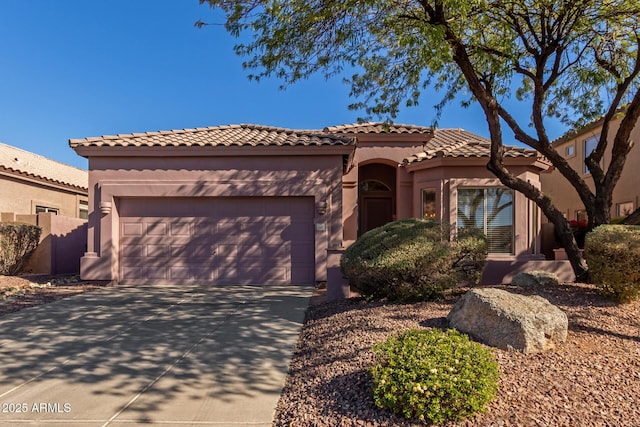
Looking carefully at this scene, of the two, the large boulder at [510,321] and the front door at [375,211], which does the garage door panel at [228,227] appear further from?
the large boulder at [510,321]

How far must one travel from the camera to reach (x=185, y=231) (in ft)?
35.6

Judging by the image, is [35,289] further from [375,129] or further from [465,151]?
[465,151]

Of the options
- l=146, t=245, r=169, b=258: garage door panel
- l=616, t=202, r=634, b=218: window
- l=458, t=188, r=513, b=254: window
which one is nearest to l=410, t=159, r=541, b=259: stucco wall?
l=458, t=188, r=513, b=254: window

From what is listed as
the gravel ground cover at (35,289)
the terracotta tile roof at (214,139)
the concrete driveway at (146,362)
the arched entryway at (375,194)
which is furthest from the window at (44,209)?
the arched entryway at (375,194)

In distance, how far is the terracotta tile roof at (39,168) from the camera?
1533 cm

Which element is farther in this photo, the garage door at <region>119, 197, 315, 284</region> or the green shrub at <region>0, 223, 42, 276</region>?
the green shrub at <region>0, 223, 42, 276</region>

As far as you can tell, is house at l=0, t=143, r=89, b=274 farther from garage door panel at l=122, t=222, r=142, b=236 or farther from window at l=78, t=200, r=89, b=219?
garage door panel at l=122, t=222, r=142, b=236

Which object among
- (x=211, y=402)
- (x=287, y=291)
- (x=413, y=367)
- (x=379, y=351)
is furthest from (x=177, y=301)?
(x=413, y=367)

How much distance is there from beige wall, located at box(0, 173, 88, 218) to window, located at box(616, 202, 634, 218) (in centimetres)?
2334

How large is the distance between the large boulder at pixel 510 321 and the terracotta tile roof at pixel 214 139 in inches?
266

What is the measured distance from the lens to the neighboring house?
14.6 metres

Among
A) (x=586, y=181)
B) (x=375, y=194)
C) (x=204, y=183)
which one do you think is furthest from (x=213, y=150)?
(x=586, y=181)

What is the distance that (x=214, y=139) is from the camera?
36.7 feet

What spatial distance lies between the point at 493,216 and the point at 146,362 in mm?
9594
